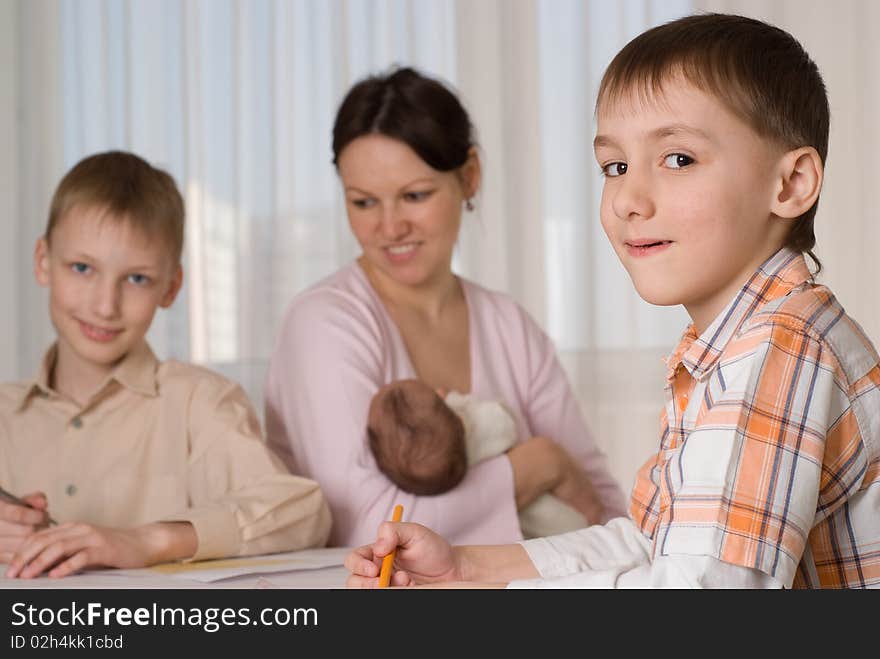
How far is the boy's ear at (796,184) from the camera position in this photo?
44.6 inches

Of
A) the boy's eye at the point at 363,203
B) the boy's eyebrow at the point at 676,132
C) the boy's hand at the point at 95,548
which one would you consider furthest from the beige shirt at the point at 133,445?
the boy's eyebrow at the point at 676,132

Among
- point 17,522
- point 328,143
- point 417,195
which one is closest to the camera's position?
point 17,522

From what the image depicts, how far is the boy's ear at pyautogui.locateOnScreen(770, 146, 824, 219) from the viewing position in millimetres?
1133

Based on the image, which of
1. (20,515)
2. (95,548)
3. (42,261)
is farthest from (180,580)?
(42,261)

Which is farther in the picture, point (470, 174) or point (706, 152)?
point (470, 174)

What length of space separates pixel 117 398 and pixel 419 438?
55 centimetres

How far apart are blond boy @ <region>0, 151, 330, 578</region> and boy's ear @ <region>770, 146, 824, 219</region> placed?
3.08 feet

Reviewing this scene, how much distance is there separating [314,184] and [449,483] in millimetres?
2049

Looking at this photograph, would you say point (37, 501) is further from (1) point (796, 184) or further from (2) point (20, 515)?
(1) point (796, 184)

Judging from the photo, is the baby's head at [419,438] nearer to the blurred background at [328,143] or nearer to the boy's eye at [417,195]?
the boy's eye at [417,195]

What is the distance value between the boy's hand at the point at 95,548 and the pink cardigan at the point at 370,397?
0.35 m

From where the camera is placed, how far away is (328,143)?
3646 millimetres
